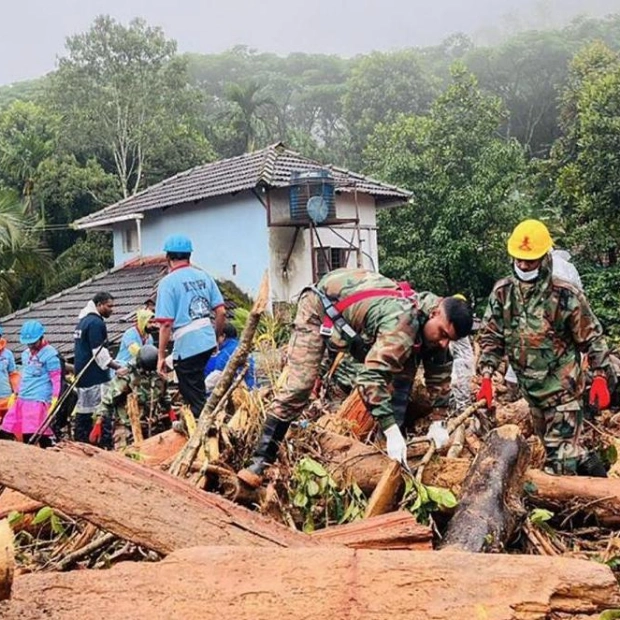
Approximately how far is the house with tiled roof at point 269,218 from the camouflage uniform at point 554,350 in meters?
11.1

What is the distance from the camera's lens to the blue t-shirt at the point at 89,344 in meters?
6.70

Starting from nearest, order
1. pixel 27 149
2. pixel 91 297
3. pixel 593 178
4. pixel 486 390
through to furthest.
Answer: pixel 486 390 → pixel 593 178 → pixel 91 297 → pixel 27 149

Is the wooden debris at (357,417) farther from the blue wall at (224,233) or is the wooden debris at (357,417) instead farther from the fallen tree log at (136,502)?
the blue wall at (224,233)

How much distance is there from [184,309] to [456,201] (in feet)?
48.2

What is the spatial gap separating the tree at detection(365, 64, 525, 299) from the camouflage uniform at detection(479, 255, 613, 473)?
Answer: 585 inches

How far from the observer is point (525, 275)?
432 cm

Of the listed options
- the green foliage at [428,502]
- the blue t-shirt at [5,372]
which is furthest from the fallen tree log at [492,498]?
the blue t-shirt at [5,372]

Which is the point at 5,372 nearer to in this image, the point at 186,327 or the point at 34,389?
the point at 34,389

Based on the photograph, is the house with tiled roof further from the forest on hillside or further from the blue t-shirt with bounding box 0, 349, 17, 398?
the blue t-shirt with bounding box 0, 349, 17, 398

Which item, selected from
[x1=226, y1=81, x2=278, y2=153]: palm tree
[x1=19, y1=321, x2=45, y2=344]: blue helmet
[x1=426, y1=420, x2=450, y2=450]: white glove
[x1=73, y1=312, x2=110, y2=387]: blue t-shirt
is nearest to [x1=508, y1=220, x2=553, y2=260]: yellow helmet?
[x1=426, y1=420, x2=450, y2=450]: white glove

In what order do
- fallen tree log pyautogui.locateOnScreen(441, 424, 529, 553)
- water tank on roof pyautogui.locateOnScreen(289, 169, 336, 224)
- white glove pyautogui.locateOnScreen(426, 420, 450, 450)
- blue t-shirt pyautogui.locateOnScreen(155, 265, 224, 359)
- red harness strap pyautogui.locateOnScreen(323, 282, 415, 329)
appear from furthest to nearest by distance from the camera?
water tank on roof pyautogui.locateOnScreen(289, 169, 336, 224) < blue t-shirt pyautogui.locateOnScreen(155, 265, 224, 359) < white glove pyautogui.locateOnScreen(426, 420, 450, 450) < red harness strap pyautogui.locateOnScreen(323, 282, 415, 329) < fallen tree log pyautogui.locateOnScreen(441, 424, 529, 553)

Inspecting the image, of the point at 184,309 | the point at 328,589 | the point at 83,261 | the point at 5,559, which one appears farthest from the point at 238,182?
the point at 5,559

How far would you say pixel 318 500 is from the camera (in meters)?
3.82

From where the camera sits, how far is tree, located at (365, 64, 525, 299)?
19.2 m
